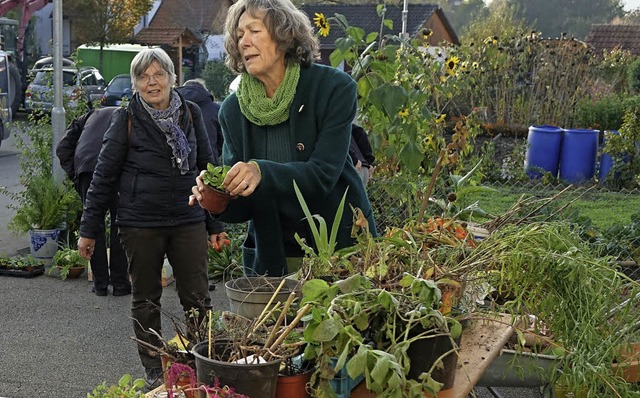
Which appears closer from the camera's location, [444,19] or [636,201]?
[636,201]

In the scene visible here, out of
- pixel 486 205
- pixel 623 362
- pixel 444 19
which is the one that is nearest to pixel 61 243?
pixel 486 205

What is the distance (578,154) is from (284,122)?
35.7 feet

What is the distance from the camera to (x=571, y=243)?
2.51 metres

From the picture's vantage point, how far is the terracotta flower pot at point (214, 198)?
259 centimetres

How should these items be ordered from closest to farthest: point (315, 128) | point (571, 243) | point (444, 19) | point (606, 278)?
1. point (606, 278)
2. point (571, 243)
3. point (315, 128)
4. point (444, 19)

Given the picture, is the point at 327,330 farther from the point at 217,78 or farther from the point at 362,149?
the point at 217,78

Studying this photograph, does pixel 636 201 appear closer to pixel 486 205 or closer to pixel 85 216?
pixel 486 205

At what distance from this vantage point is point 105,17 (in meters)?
36.2

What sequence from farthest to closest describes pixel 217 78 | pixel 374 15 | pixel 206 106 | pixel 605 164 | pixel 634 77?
pixel 374 15 < pixel 217 78 < pixel 634 77 < pixel 605 164 < pixel 206 106

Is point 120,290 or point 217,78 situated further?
point 217,78

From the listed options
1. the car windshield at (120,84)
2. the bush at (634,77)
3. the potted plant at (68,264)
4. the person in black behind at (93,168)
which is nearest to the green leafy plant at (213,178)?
the person in black behind at (93,168)

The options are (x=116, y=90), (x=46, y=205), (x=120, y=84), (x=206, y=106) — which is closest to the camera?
(x=206, y=106)

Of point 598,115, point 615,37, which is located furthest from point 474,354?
point 615,37

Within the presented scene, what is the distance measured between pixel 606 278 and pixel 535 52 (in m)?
13.2
